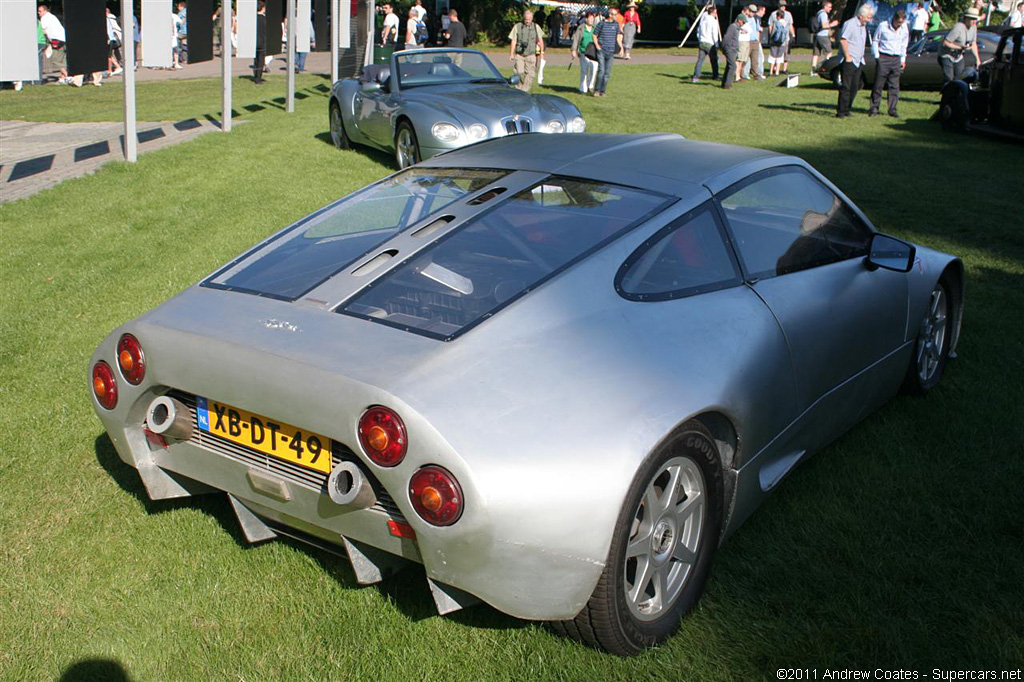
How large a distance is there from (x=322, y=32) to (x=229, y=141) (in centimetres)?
833

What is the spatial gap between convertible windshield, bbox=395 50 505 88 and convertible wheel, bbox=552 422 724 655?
975cm

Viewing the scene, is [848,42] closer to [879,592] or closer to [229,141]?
[229,141]

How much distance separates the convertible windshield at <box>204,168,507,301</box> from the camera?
11.2 ft

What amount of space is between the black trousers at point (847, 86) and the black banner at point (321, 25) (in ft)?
32.7

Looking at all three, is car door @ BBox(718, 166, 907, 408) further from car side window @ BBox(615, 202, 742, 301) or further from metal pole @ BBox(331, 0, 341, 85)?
metal pole @ BBox(331, 0, 341, 85)

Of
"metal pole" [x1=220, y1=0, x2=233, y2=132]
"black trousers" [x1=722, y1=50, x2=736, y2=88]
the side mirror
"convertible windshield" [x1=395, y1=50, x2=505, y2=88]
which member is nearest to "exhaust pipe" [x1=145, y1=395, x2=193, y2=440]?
the side mirror

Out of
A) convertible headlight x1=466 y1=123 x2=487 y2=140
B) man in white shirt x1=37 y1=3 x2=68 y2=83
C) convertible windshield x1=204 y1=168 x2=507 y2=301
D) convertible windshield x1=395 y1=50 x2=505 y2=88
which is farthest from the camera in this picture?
man in white shirt x1=37 y1=3 x2=68 y2=83

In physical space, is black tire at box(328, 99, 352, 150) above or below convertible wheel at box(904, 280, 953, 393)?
above

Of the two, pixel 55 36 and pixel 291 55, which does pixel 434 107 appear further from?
pixel 55 36

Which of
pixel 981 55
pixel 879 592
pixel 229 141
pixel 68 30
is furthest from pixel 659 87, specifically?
pixel 879 592

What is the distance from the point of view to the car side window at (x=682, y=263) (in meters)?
3.18

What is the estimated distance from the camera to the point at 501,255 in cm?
329

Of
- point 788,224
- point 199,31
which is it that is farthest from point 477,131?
point 788,224

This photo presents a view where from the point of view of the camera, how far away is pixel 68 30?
10953 mm
